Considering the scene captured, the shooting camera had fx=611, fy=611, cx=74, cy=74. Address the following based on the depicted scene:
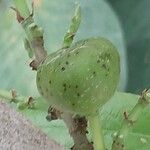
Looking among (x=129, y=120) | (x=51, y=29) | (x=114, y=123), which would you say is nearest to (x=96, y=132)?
(x=129, y=120)

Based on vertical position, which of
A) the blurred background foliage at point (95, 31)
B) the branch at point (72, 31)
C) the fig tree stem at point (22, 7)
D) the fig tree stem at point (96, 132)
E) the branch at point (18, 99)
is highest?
the blurred background foliage at point (95, 31)

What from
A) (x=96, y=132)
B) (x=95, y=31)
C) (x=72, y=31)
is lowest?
(x=96, y=132)

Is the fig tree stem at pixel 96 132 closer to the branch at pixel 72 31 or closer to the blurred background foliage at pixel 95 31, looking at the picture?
the branch at pixel 72 31

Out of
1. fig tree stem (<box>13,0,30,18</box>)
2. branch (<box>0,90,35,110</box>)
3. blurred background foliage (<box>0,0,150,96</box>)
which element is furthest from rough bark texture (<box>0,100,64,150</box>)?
blurred background foliage (<box>0,0,150,96</box>)

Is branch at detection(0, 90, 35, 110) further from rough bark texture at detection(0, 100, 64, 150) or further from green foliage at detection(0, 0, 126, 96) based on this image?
green foliage at detection(0, 0, 126, 96)

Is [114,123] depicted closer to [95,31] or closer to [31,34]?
[31,34]

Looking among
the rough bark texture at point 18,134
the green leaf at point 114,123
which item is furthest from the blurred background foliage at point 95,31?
the rough bark texture at point 18,134
